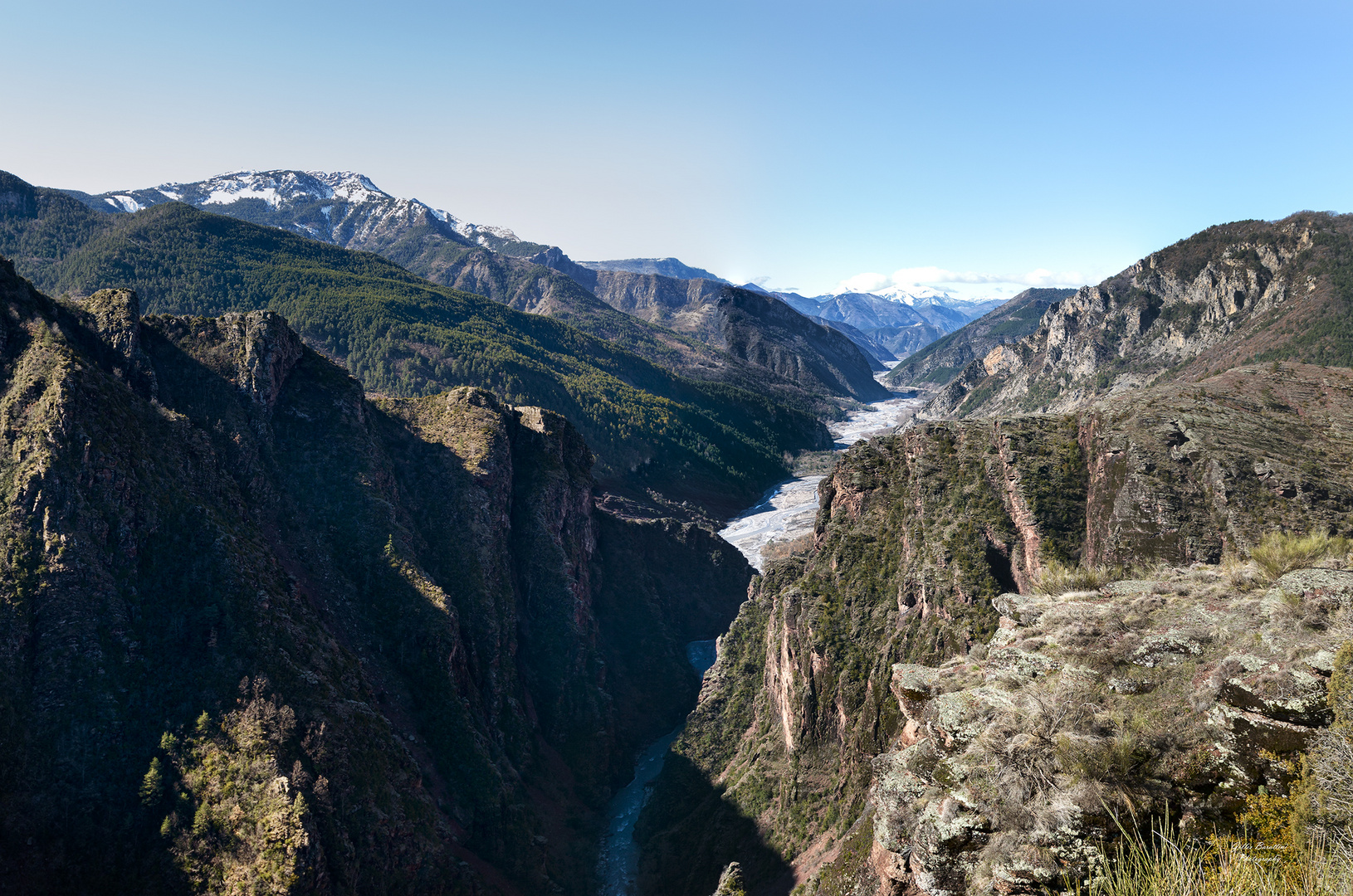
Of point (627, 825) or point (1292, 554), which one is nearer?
point (1292, 554)

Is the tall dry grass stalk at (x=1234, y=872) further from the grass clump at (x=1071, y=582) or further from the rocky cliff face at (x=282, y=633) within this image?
the rocky cliff face at (x=282, y=633)

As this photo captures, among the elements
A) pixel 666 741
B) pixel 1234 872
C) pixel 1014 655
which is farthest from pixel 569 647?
pixel 1234 872

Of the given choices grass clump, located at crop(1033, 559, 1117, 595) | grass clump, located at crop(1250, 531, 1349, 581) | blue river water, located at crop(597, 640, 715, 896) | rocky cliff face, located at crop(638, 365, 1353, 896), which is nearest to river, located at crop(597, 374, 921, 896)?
blue river water, located at crop(597, 640, 715, 896)

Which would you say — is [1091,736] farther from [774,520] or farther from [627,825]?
[774,520]

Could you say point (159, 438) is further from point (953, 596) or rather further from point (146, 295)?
point (146, 295)

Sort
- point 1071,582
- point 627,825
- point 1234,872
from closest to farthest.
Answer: point 1234,872, point 1071,582, point 627,825

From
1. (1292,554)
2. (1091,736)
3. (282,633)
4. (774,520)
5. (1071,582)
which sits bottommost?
(774,520)

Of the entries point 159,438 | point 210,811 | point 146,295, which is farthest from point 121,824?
point 146,295
